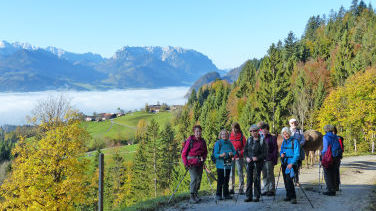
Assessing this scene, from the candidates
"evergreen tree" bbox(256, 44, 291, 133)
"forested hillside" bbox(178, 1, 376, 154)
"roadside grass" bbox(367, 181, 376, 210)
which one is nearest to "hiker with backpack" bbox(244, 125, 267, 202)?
"roadside grass" bbox(367, 181, 376, 210)

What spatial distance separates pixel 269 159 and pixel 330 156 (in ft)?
8.64

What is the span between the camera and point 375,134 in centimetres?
3428

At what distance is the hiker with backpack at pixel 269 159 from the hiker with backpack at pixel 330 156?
2200 mm

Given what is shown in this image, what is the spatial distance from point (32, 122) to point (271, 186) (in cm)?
2397

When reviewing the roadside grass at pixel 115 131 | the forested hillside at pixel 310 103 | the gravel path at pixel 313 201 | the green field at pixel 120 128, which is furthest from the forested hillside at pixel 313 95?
the green field at pixel 120 128

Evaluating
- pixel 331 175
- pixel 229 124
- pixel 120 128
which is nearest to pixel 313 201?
pixel 331 175

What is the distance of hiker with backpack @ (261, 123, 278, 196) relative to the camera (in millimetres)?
10586

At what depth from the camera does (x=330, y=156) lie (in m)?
11.3

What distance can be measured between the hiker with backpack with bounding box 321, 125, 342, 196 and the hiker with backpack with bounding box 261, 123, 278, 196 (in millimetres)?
2200

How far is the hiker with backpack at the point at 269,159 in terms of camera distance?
10.6 meters

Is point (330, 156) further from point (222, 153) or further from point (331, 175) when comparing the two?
point (222, 153)

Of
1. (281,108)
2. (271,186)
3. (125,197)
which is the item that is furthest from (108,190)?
(271,186)

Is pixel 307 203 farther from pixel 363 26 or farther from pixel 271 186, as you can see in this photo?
pixel 363 26

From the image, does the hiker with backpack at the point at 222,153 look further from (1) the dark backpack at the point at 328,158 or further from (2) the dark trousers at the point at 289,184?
(1) the dark backpack at the point at 328,158
